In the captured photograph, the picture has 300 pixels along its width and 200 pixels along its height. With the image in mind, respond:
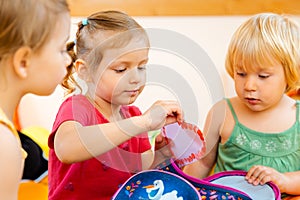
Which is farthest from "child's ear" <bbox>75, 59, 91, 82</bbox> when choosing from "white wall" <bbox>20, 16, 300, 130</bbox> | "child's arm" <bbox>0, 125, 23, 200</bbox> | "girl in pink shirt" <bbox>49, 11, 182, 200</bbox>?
"child's arm" <bbox>0, 125, 23, 200</bbox>

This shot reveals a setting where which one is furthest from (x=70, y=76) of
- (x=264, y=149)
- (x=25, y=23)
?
(x=264, y=149)

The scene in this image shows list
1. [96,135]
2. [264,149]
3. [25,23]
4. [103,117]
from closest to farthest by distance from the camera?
[25,23] → [96,135] → [103,117] → [264,149]

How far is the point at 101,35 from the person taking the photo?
871mm

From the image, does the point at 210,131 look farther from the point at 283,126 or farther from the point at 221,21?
the point at 221,21

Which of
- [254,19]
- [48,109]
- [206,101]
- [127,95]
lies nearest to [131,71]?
[127,95]

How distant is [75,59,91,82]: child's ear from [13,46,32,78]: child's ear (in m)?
0.20

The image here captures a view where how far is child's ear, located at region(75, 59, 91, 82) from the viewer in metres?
0.87

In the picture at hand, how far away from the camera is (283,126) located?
3.27 feet

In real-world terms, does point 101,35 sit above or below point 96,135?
above

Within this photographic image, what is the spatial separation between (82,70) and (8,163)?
269 mm

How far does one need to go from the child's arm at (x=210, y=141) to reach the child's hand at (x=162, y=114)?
8.1 inches

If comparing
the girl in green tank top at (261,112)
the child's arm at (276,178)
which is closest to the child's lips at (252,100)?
the girl in green tank top at (261,112)

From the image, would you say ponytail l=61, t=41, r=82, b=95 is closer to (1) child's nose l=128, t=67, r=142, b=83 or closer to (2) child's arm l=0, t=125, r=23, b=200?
(1) child's nose l=128, t=67, r=142, b=83

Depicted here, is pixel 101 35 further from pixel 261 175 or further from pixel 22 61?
pixel 261 175
